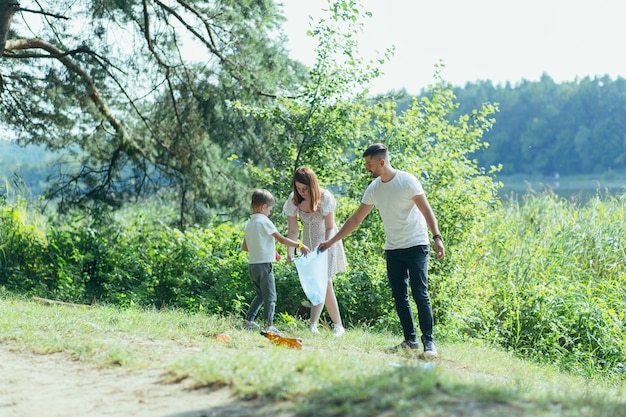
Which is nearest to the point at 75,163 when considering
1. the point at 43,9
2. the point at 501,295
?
the point at 43,9

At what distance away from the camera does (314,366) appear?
4879 mm

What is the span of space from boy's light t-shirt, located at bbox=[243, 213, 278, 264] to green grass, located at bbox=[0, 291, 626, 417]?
0.72 metres

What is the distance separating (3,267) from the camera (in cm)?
1295

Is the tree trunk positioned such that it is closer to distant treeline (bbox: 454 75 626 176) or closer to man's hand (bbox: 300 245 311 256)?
man's hand (bbox: 300 245 311 256)

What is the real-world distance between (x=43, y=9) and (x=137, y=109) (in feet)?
7.00

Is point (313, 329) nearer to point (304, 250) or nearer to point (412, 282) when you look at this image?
point (304, 250)

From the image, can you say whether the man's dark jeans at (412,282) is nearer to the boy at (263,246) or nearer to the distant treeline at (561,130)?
the boy at (263,246)

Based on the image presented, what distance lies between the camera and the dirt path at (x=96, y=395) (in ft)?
14.6

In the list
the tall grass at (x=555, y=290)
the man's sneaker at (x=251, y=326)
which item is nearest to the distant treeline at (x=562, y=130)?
the tall grass at (x=555, y=290)

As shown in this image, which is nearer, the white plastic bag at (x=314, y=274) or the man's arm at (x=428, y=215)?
the man's arm at (x=428, y=215)

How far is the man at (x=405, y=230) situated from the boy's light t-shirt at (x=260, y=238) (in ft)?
3.53

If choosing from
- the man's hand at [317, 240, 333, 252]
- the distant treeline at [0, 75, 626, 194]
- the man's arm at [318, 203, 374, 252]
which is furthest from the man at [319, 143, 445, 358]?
the distant treeline at [0, 75, 626, 194]

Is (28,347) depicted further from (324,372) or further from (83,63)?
(83,63)

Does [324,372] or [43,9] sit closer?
[324,372]
